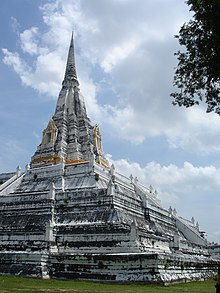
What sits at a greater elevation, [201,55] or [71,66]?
[71,66]

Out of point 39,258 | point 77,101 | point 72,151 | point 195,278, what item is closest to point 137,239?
point 195,278

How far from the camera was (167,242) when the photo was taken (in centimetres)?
2866

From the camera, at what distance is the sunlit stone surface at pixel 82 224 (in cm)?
1788

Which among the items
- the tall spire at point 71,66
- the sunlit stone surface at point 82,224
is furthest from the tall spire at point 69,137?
the tall spire at point 71,66

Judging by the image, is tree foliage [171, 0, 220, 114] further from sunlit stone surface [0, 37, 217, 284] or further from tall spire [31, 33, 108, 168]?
tall spire [31, 33, 108, 168]

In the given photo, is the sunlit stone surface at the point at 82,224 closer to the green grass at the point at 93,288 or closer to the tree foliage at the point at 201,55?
the green grass at the point at 93,288

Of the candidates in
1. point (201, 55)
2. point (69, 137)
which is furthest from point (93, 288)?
point (69, 137)

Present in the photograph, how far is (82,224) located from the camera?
86.4 ft

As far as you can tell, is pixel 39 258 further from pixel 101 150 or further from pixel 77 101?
pixel 77 101

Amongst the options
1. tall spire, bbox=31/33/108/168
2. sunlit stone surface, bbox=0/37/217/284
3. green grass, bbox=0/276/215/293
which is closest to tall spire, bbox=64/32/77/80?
tall spire, bbox=31/33/108/168

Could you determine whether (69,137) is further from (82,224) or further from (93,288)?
(93,288)

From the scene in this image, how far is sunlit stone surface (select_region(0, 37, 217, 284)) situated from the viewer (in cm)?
1788

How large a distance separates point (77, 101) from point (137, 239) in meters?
27.1

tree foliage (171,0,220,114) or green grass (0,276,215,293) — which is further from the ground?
tree foliage (171,0,220,114)
